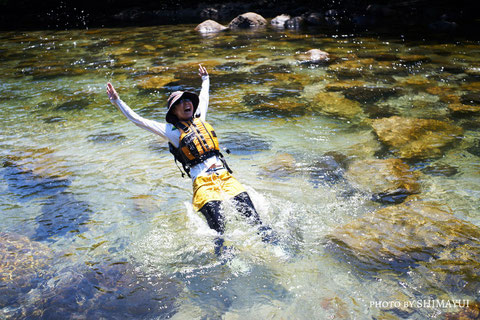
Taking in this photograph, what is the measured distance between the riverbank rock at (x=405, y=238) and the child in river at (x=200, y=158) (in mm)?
1029

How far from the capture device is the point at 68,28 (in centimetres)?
2606

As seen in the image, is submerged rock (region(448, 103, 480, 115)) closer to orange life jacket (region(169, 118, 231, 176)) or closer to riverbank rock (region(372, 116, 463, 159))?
riverbank rock (region(372, 116, 463, 159))

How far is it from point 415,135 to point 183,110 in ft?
16.1

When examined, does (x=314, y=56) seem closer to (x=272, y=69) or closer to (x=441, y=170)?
(x=272, y=69)

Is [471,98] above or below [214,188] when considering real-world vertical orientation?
below

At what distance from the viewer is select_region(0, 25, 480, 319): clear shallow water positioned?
152 inches

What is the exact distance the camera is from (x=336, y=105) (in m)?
9.23

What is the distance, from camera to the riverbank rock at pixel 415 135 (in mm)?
6738

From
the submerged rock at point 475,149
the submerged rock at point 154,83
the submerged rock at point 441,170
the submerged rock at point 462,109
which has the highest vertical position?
the submerged rock at point 154,83

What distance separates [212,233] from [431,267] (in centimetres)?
249

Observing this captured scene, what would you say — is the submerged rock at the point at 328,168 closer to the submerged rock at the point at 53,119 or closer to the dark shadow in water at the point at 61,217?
the dark shadow in water at the point at 61,217

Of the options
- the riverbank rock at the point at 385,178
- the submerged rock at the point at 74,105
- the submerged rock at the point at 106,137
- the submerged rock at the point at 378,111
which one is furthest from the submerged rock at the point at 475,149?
the submerged rock at the point at 74,105

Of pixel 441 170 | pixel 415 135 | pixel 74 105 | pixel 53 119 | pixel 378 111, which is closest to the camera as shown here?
pixel 441 170

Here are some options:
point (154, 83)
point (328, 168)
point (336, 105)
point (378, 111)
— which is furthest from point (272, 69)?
point (328, 168)
